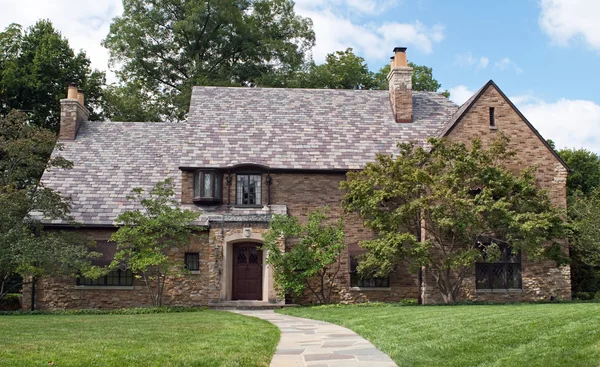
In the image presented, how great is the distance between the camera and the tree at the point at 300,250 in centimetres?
2167

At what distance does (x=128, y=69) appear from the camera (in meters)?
41.7

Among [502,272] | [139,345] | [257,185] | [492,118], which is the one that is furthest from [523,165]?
[139,345]

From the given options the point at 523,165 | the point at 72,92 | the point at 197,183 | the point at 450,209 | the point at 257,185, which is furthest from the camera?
the point at 72,92

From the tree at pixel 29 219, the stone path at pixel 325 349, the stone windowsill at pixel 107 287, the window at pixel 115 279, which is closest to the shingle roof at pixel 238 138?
the tree at pixel 29 219

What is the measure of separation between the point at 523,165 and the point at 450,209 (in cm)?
435

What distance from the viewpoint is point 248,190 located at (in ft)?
80.2

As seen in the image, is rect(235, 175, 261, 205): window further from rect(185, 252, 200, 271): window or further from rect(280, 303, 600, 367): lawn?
rect(280, 303, 600, 367): lawn

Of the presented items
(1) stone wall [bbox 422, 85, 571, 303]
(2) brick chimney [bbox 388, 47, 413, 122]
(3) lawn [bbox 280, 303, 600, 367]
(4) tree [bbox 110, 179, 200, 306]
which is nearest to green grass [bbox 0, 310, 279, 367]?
(3) lawn [bbox 280, 303, 600, 367]

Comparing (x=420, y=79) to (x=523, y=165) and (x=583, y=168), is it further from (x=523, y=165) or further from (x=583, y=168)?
(x=523, y=165)

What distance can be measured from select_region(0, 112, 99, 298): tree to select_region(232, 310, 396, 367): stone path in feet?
32.7

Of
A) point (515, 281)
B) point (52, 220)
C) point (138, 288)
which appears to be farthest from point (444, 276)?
point (52, 220)

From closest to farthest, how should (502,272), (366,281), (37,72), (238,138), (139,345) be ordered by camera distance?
(139,345)
(502,272)
(366,281)
(238,138)
(37,72)

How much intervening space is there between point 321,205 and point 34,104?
Answer: 20.9 meters

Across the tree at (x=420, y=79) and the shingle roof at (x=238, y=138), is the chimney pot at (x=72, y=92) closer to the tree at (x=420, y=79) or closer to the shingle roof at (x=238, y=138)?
the shingle roof at (x=238, y=138)
